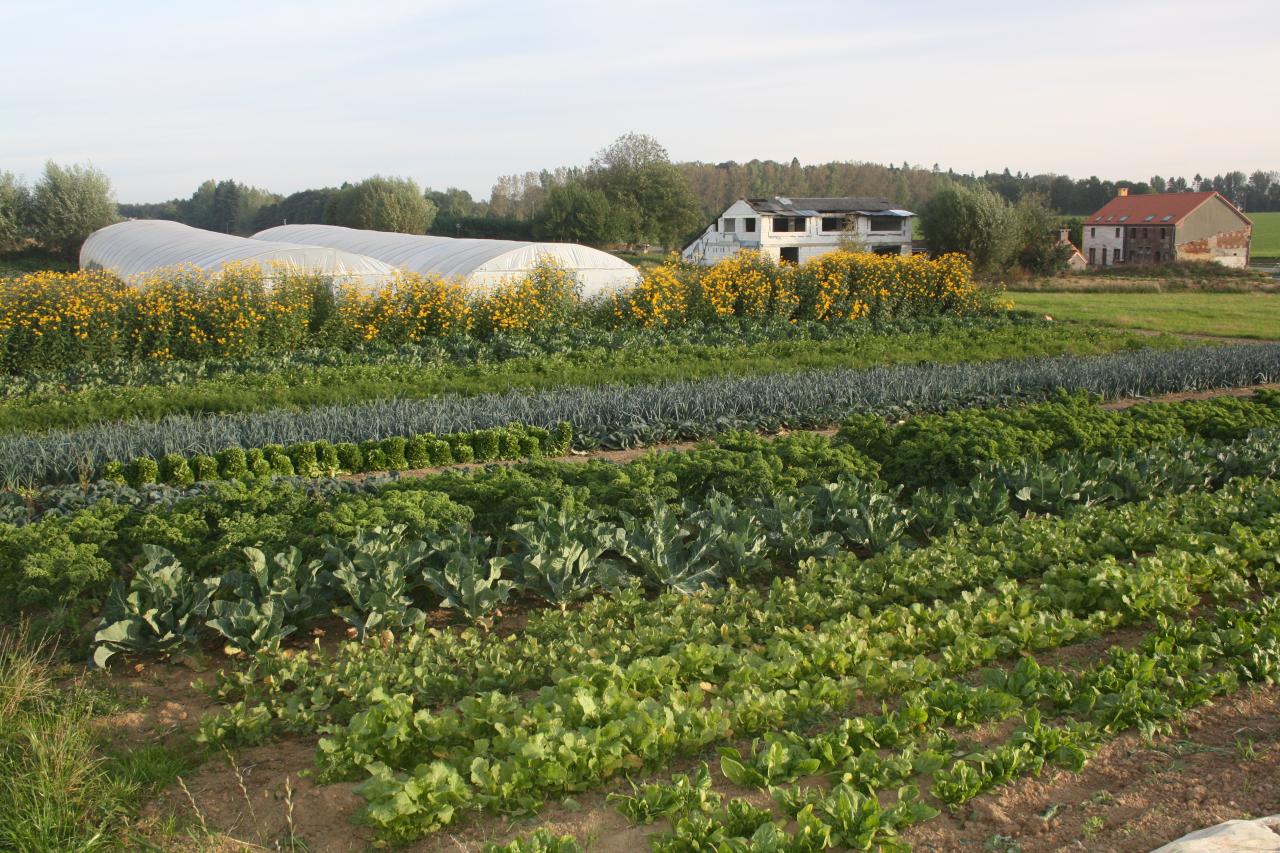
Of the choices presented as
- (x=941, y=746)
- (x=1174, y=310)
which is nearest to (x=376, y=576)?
(x=941, y=746)

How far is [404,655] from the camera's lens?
4.76 metres

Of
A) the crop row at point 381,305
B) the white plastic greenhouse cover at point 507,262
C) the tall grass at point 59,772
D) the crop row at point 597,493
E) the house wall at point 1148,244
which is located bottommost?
the tall grass at point 59,772

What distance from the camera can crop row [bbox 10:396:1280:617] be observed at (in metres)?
5.66

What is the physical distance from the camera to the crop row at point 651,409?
334 inches

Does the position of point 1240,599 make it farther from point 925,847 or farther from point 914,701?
point 925,847

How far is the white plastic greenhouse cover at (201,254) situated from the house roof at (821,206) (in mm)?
31013

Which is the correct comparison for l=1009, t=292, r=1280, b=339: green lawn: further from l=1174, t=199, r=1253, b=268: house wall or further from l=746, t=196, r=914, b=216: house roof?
l=1174, t=199, r=1253, b=268: house wall

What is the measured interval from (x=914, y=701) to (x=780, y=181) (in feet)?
315

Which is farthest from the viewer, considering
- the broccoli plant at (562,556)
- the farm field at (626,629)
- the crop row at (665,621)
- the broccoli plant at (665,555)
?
the broccoli plant at (665,555)

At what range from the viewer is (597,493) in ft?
22.2

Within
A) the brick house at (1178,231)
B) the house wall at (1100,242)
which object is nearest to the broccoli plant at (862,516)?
the brick house at (1178,231)

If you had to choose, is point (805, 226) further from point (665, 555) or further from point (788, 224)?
point (665, 555)

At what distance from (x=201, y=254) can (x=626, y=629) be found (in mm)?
18590

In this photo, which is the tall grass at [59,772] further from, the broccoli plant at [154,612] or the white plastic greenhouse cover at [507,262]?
the white plastic greenhouse cover at [507,262]
